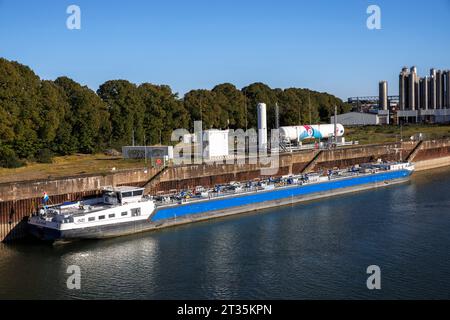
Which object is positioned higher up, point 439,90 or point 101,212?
point 439,90

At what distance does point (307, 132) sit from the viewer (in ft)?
245

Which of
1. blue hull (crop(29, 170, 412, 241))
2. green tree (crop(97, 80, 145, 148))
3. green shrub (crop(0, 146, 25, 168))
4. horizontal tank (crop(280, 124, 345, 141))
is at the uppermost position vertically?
green tree (crop(97, 80, 145, 148))

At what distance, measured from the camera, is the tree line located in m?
53.8

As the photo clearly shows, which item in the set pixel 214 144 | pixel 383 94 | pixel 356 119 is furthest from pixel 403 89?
pixel 214 144

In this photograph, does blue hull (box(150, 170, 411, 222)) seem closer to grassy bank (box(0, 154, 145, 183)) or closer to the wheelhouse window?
the wheelhouse window

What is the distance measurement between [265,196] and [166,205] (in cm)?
955

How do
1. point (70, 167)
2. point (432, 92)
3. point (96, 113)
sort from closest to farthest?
point (70, 167)
point (96, 113)
point (432, 92)

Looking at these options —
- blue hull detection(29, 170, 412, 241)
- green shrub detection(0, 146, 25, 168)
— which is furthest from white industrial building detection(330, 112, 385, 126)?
green shrub detection(0, 146, 25, 168)

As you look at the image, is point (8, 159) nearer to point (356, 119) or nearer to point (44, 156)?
point (44, 156)

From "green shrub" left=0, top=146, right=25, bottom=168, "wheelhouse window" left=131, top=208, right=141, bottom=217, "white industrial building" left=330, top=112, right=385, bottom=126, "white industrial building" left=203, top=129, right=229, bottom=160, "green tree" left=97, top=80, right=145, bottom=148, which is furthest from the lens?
"white industrial building" left=330, top=112, right=385, bottom=126

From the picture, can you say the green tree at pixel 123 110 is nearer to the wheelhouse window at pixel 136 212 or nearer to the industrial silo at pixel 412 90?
the wheelhouse window at pixel 136 212

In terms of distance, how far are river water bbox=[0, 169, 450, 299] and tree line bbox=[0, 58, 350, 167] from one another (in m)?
20.8
